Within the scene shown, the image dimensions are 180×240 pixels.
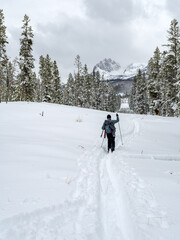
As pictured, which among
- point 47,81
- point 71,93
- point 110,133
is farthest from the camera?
point 71,93

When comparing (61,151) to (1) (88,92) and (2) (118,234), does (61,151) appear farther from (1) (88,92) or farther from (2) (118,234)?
(1) (88,92)

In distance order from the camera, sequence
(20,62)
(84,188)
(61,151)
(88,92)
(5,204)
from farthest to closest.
Result: (88,92) → (20,62) → (61,151) → (84,188) → (5,204)

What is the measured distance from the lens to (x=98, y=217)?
274 centimetres

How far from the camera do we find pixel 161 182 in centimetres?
416

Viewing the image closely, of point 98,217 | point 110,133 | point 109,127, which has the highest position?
point 109,127

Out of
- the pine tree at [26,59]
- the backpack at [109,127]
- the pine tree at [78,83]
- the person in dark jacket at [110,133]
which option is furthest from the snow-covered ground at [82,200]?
the pine tree at [78,83]

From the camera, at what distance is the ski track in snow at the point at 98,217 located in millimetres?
2223

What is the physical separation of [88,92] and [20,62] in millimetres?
23159

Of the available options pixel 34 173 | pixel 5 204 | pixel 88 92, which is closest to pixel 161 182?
pixel 34 173

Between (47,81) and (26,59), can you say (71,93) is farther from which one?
(26,59)

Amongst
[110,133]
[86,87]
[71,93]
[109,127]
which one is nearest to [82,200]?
[110,133]

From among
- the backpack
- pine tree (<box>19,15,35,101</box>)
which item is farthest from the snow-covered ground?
pine tree (<box>19,15,35,101</box>)

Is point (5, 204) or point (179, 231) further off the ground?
point (5, 204)

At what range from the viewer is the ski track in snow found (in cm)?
222
